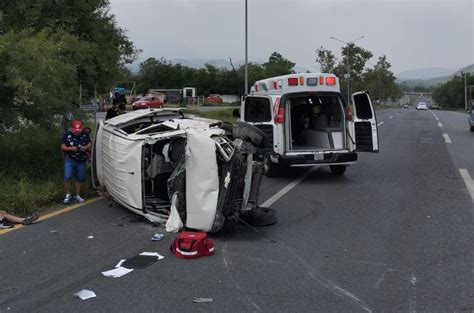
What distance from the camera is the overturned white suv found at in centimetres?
607

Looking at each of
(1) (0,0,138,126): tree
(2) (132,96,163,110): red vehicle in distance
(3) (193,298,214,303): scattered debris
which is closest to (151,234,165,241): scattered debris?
(3) (193,298,214,303): scattered debris

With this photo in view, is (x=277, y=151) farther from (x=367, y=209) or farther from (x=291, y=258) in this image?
(x=291, y=258)

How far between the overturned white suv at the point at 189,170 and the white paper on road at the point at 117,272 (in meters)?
1.21

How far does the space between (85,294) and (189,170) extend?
6.85 ft

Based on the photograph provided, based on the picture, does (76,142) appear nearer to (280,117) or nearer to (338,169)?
(280,117)

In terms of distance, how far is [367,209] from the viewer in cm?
781

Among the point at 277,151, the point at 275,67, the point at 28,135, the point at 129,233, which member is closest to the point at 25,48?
the point at 28,135

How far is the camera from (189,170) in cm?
612

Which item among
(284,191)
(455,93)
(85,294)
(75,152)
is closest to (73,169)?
(75,152)

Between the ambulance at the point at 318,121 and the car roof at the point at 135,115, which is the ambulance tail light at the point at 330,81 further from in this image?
the car roof at the point at 135,115

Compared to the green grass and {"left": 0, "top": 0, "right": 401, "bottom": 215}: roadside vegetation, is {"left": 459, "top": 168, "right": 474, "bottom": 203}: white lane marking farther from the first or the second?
{"left": 0, "top": 0, "right": 401, "bottom": 215}: roadside vegetation

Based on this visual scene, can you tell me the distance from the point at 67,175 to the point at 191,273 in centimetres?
384

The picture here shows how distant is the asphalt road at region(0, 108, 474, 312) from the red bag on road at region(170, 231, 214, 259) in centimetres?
9

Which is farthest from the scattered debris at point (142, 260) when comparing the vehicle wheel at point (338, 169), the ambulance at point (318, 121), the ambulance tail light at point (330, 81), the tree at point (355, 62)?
the tree at point (355, 62)
